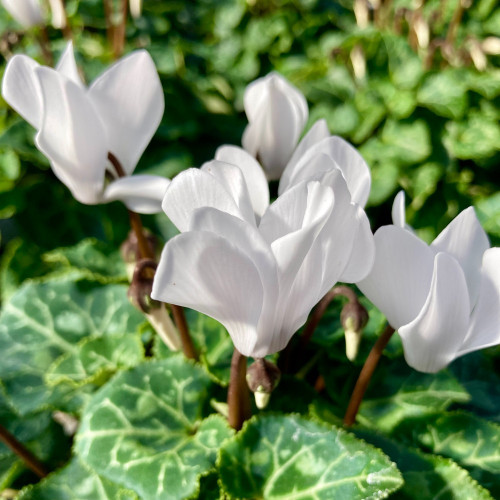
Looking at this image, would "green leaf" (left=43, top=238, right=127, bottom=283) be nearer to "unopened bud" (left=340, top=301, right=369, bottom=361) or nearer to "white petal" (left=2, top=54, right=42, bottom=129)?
"white petal" (left=2, top=54, right=42, bottom=129)

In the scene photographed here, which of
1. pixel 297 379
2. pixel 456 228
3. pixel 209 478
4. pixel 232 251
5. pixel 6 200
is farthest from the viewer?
pixel 6 200

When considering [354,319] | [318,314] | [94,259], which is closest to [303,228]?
[354,319]

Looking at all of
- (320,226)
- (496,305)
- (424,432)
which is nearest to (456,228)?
(496,305)

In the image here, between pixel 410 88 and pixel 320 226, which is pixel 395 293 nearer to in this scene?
pixel 320 226

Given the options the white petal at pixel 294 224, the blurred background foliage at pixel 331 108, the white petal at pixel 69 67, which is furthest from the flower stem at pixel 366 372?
the blurred background foliage at pixel 331 108

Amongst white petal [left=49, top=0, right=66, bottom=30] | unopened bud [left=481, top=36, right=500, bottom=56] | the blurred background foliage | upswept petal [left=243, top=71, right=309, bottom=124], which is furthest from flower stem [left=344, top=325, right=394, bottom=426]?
white petal [left=49, top=0, right=66, bottom=30]

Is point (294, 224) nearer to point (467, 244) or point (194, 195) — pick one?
point (194, 195)

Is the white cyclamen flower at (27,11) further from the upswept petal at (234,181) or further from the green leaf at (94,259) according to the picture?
the upswept petal at (234,181)
